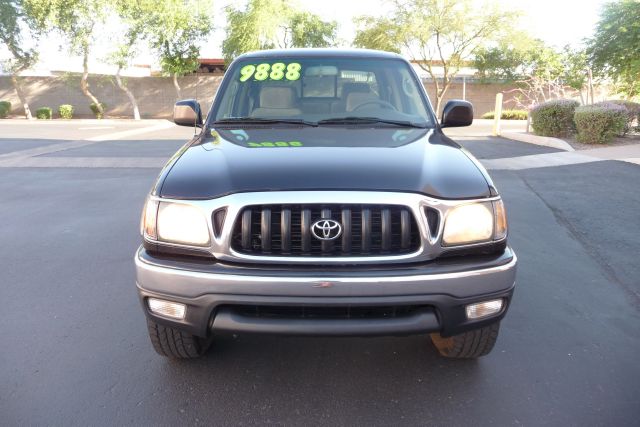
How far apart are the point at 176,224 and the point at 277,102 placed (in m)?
1.65

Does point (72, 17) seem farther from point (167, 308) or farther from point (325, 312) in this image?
point (325, 312)

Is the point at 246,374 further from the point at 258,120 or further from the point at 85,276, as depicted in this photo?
the point at 85,276

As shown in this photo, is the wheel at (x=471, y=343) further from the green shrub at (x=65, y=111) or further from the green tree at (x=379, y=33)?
Result: the green shrub at (x=65, y=111)

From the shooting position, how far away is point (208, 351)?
295 cm

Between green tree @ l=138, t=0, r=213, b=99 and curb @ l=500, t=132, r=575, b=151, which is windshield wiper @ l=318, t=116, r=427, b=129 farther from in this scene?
green tree @ l=138, t=0, r=213, b=99

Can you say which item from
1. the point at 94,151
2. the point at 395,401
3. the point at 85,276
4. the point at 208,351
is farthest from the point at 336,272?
the point at 94,151

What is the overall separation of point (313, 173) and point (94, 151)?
12020 millimetres

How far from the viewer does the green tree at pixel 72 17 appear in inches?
1010

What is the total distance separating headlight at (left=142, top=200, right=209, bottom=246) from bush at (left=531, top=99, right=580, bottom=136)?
14.4m

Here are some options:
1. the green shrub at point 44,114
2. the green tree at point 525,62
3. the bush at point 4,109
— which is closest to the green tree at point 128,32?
the green shrub at point 44,114

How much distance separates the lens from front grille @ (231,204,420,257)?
221 cm

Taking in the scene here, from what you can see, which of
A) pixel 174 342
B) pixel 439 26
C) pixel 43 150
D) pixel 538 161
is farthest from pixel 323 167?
pixel 439 26

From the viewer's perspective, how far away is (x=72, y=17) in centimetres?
2652

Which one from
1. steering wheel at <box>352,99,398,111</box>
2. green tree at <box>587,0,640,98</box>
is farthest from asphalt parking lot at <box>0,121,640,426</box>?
green tree at <box>587,0,640,98</box>
